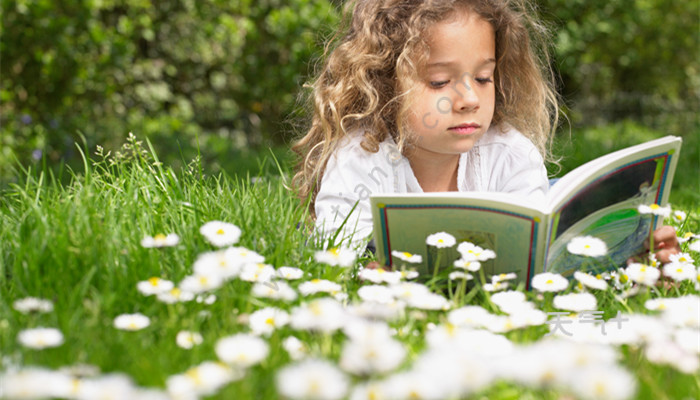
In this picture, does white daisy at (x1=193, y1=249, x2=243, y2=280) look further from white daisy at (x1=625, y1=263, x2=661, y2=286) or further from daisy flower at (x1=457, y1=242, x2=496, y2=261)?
white daisy at (x1=625, y1=263, x2=661, y2=286)

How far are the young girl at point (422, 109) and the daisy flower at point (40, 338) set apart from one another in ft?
3.05

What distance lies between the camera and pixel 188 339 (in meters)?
1.25

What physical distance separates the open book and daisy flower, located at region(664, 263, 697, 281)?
14cm

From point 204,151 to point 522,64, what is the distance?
3.07 m

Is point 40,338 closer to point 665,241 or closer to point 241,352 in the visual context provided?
point 241,352

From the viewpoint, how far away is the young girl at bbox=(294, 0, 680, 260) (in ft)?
7.06

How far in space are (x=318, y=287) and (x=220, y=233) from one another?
9.8 inches

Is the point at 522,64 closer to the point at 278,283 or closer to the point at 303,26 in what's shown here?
the point at 278,283

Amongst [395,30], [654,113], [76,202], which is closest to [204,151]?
[395,30]

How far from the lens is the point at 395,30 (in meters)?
2.33

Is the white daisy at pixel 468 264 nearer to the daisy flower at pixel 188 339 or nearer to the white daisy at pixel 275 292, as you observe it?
the white daisy at pixel 275 292

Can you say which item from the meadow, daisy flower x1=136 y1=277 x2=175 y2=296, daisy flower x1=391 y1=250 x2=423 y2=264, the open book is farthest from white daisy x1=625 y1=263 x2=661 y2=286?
daisy flower x1=136 y1=277 x2=175 y2=296

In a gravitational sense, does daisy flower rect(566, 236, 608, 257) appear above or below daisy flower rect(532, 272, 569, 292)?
above

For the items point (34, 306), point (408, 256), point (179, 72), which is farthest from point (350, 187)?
point (179, 72)
